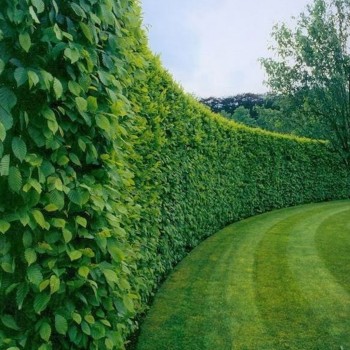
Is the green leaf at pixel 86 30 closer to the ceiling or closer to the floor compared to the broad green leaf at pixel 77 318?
A: closer to the ceiling

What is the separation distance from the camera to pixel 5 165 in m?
2.22

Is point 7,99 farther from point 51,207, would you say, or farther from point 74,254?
point 74,254

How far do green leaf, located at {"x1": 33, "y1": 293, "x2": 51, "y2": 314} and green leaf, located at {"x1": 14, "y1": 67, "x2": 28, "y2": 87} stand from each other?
122 cm

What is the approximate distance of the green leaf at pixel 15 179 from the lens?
2260mm

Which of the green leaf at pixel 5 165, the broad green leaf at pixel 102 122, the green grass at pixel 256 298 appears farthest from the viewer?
the green grass at pixel 256 298

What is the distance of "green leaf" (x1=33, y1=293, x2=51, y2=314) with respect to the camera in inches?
95.2

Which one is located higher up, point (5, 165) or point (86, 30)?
point (86, 30)

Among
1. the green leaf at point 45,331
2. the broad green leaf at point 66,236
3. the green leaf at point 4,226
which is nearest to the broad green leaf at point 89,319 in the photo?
the green leaf at point 45,331

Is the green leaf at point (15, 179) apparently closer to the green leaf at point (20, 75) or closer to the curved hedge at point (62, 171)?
the curved hedge at point (62, 171)

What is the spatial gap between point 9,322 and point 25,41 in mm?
1585

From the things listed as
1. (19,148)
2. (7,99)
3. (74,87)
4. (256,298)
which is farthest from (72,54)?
(256,298)

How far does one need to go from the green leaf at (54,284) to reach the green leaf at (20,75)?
1.12 m

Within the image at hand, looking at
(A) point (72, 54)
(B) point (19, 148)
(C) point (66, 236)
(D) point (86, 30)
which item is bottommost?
(C) point (66, 236)

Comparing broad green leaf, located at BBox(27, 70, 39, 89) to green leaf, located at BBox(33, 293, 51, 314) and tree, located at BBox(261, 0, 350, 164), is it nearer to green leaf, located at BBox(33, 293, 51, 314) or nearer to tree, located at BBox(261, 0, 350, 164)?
green leaf, located at BBox(33, 293, 51, 314)
